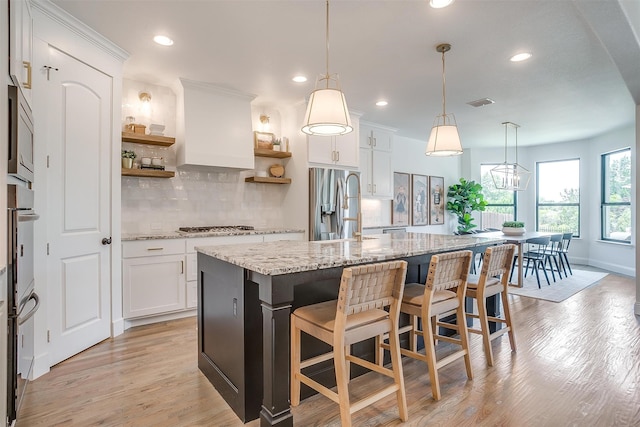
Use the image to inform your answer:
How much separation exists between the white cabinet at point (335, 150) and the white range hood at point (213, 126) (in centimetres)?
84

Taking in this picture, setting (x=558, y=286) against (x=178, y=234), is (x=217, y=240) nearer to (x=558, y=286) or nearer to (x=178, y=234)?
(x=178, y=234)

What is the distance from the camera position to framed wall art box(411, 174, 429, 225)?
7.14 metres

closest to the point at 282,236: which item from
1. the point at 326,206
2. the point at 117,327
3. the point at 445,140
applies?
the point at 326,206

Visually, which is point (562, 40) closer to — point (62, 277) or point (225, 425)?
point (225, 425)

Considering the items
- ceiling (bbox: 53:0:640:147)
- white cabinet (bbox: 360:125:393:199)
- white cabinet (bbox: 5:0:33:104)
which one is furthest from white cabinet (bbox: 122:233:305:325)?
white cabinet (bbox: 360:125:393:199)

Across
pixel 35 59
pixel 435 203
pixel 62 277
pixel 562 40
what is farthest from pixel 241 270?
pixel 435 203

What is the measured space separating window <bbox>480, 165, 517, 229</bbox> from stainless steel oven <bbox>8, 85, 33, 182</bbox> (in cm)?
861

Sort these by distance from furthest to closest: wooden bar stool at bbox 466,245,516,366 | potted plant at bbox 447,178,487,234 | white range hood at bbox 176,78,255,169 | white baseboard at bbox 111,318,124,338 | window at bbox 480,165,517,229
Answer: window at bbox 480,165,517,229
potted plant at bbox 447,178,487,234
white range hood at bbox 176,78,255,169
white baseboard at bbox 111,318,124,338
wooden bar stool at bbox 466,245,516,366


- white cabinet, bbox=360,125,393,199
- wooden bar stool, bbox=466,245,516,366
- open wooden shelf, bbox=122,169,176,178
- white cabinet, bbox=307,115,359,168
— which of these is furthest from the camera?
white cabinet, bbox=360,125,393,199

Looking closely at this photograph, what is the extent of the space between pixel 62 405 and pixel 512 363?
3053mm

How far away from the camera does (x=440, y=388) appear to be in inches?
90.1

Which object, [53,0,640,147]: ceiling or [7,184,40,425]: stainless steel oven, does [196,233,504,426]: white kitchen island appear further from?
[53,0,640,147]: ceiling

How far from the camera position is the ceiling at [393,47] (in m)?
2.50

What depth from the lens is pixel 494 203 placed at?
865cm
